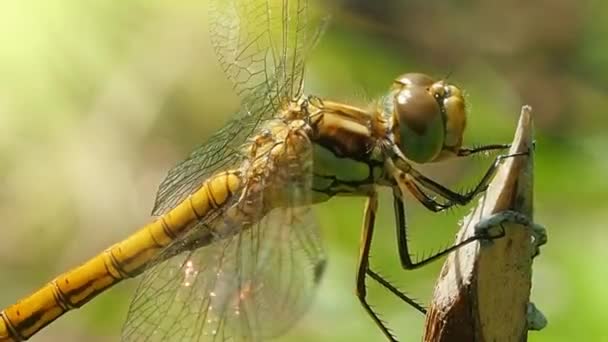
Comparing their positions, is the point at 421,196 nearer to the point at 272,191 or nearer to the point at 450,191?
the point at 450,191

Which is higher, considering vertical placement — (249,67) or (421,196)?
(249,67)

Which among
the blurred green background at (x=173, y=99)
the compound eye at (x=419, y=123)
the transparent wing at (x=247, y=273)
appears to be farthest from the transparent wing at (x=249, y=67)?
the blurred green background at (x=173, y=99)

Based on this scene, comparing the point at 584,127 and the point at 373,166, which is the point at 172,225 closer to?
the point at 373,166

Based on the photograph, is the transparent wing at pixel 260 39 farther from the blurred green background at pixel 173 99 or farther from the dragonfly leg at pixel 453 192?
the blurred green background at pixel 173 99

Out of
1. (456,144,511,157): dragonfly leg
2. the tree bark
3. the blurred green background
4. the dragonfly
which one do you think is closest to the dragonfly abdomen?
the dragonfly

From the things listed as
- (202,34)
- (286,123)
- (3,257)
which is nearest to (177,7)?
(202,34)

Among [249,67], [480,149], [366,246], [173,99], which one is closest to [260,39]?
[249,67]

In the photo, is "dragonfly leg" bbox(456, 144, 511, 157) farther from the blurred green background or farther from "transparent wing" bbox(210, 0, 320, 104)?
the blurred green background
